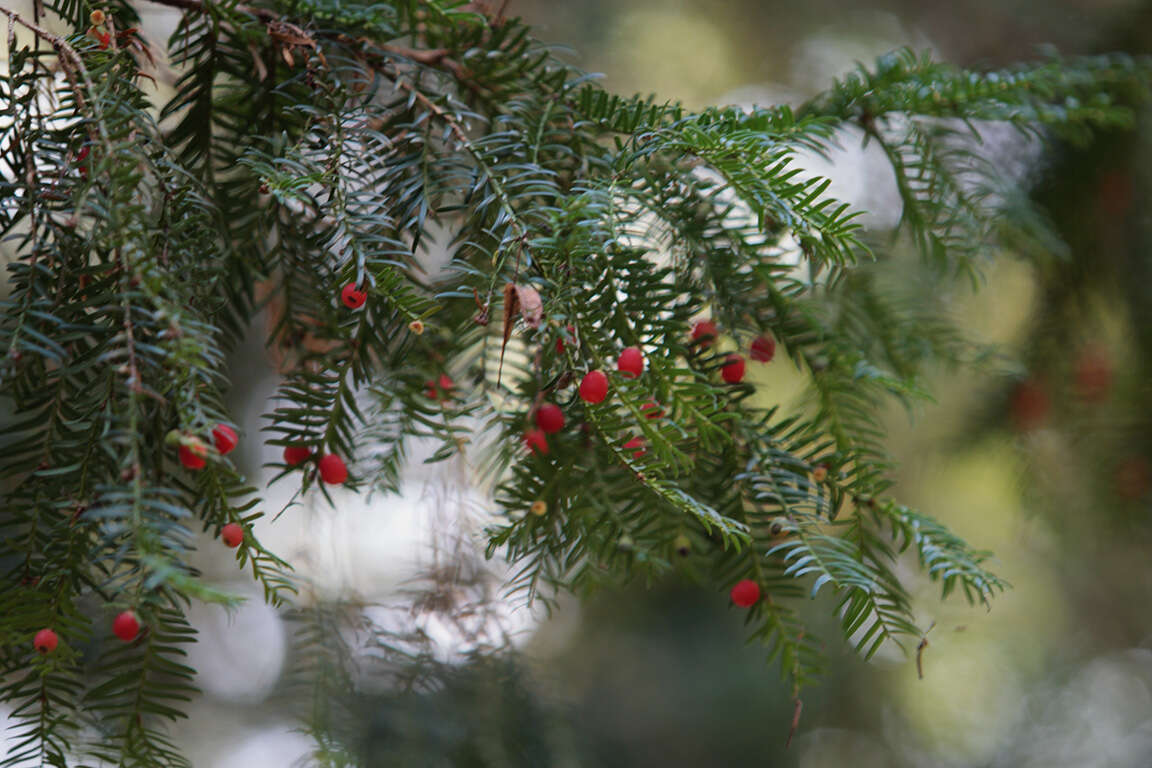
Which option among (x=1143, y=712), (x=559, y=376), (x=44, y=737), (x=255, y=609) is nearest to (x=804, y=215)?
(x=559, y=376)

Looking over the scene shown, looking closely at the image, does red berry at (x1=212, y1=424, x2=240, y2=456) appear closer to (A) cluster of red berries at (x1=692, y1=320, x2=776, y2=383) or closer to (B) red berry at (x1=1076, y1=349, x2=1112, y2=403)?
(A) cluster of red berries at (x1=692, y1=320, x2=776, y2=383)

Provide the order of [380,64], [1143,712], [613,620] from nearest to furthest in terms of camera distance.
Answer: [380,64]
[613,620]
[1143,712]

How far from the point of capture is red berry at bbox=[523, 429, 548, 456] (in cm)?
48

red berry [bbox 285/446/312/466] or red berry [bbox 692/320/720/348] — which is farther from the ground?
red berry [bbox 692/320/720/348]

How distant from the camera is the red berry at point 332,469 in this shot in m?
0.48

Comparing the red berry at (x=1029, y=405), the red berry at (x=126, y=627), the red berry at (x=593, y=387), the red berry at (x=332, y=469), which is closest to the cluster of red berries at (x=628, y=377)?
the red berry at (x=593, y=387)

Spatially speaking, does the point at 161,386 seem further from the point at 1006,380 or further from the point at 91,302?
the point at 1006,380

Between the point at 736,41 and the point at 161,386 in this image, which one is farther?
the point at 736,41

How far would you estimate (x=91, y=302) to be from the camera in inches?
15.3

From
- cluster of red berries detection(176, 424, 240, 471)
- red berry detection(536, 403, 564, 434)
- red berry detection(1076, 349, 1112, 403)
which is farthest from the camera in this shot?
red berry detection(1076, 349, 1112, 403)

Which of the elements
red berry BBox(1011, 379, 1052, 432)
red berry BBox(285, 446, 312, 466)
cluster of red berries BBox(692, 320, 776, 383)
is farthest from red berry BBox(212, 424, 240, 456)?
red berry BBox(1011, 379, 1052, 432)

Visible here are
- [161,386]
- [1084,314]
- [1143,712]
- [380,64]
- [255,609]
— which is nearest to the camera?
[161,386]

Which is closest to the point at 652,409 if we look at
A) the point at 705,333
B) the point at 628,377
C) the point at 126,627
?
the point at 628,377

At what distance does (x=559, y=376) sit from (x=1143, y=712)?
1.85 m
